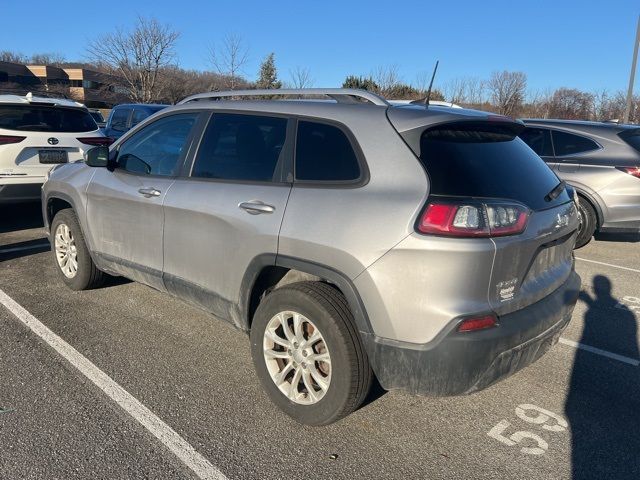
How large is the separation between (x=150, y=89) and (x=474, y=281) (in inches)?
1311

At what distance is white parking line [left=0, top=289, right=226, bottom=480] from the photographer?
2.62 m

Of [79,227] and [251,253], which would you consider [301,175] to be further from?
[79,227]

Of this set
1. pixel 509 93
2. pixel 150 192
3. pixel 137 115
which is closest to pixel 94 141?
pixel 150 192

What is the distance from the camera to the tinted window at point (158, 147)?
3865 millimetres

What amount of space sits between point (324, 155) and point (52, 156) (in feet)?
17.8

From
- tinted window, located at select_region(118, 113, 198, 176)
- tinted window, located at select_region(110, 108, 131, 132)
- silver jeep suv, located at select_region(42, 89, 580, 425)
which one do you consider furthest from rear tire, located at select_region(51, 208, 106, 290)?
tinted window, located at select_region(110, 108, 131, 132)

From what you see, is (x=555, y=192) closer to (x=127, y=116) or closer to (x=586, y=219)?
(x=586, y=219)

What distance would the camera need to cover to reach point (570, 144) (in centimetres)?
742

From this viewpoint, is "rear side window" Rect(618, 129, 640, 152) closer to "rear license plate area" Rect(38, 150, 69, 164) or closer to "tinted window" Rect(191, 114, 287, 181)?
"tinted window" Rect(191, 114, 287, 181)

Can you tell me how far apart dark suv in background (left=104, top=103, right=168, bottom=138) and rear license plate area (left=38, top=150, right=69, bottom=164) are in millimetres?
5301

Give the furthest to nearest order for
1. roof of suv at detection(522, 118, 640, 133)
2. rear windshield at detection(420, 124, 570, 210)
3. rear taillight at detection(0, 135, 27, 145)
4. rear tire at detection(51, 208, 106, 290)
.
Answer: roof of suv at detection(522, 118, 640, 133), rear taillight at detection(0, 135, 27, 145), rear tire at detection(51, 208, 106, 290), rear windshield at detection(420, 124, 570, 210)

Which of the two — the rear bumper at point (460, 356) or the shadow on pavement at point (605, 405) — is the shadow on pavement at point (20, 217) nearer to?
the rear bumper at point (460, 356)

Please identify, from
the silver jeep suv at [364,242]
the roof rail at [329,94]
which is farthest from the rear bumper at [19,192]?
the roof rail at [329,94]

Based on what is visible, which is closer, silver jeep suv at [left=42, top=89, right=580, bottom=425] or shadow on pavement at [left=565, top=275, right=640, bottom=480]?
silver jeep suv at [left=42, top=89, right=580, bottom=425]
